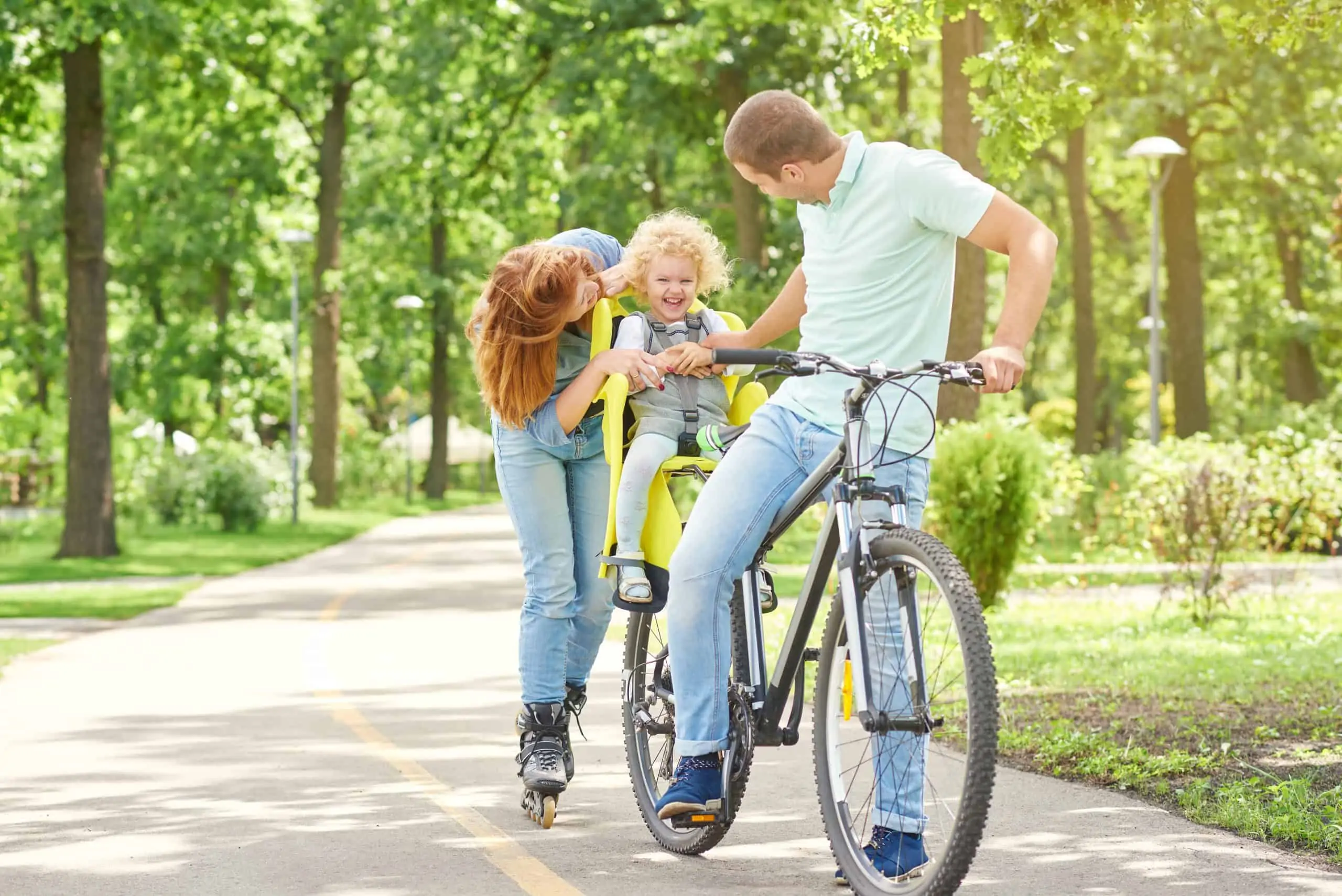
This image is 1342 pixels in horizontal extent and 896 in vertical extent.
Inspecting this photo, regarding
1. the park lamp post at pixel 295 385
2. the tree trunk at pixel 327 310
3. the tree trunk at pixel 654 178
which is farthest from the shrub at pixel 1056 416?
the park lamp post at pixel 295 385

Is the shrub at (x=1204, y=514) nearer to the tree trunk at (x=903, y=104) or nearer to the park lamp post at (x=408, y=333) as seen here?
the tree trunk at (x=903, y=104)

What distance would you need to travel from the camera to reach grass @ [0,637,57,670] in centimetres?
1186

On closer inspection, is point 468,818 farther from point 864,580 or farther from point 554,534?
point 864,580

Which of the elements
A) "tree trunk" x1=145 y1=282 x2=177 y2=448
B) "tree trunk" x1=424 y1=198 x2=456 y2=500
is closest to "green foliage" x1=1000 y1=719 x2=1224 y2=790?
"tree trunk" x1=145 y1=282 x2=177 y2=448

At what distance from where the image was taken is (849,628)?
471 centimetres

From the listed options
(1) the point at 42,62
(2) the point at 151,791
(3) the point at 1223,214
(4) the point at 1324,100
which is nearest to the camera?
(2) the point at 151,791

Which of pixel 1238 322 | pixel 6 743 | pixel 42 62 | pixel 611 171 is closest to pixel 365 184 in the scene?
pixel 611 171

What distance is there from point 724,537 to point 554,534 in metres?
1.20

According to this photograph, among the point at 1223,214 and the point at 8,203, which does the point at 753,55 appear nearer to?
the point at 1223,214

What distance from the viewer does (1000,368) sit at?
437cm

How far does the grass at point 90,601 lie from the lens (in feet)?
49.6

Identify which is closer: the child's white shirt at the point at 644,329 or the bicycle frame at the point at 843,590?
the bicycle frame at the point at 843,590

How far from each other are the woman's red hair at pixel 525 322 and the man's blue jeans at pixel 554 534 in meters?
0.19

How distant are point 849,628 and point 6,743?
4.76 meters
